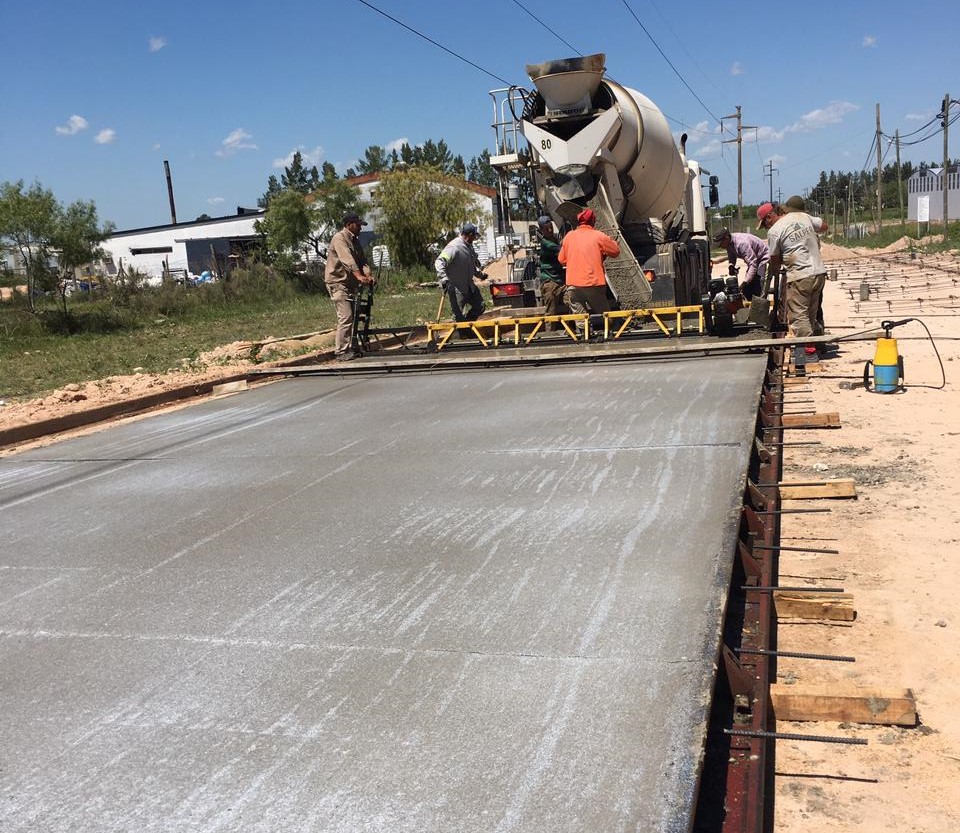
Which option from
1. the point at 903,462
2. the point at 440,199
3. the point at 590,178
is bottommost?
the point at 903,462

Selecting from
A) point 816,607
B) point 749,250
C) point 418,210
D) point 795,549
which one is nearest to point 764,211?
point 749,250

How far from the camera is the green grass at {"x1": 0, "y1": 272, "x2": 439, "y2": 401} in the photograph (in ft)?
42.3

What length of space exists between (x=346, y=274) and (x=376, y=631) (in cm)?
752

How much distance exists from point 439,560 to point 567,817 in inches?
64.6

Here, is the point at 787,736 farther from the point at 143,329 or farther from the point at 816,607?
the point at 143,329

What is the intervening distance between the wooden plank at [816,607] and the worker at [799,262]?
5.83 m

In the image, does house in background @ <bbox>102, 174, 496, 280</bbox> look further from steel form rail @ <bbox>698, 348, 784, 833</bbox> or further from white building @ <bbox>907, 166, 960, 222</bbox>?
steel form rail @ <bbox>698, 348, 784, 833</bbox>

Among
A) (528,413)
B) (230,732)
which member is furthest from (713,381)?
(230,732)

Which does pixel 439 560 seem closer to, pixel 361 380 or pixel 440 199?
pixel 361 380

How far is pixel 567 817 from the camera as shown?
6.58 feet

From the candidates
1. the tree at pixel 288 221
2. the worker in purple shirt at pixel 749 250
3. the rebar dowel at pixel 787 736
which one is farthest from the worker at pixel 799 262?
the tree at pixel 288 221

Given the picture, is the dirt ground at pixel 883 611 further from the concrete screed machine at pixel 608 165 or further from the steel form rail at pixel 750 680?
the concrete screed machine at pixel 608 165

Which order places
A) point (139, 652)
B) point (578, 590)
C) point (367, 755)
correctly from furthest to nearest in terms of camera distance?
point (578, 590) < point (139, 652) < point (367, 755)

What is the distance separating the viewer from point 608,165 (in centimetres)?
988
